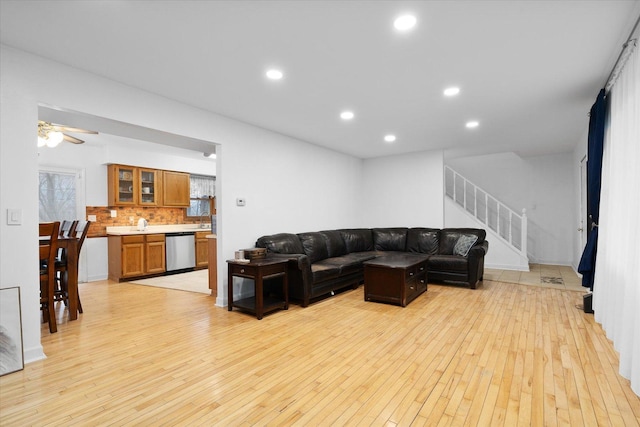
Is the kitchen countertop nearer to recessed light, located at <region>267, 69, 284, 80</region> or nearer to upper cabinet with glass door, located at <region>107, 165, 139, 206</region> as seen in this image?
upper cabinet with glass door, located at <region>107, 165, 139, 206</region>

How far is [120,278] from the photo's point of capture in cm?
585

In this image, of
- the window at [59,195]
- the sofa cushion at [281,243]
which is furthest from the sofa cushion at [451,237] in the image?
the window at [59,195]

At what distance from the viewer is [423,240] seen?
622cm

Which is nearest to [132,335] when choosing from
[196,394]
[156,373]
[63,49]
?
[156,373]

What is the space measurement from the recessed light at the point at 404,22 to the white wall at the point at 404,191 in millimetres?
4720

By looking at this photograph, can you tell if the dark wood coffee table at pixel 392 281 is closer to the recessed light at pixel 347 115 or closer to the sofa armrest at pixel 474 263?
the sofa armrest at pixel 474 263

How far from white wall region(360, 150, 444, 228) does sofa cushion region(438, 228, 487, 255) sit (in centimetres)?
62

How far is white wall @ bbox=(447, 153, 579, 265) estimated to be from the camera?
7.22 m

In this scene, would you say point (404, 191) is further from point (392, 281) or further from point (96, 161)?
point (96, 161)

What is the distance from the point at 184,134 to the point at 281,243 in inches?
78.4

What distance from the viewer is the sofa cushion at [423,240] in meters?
6.08

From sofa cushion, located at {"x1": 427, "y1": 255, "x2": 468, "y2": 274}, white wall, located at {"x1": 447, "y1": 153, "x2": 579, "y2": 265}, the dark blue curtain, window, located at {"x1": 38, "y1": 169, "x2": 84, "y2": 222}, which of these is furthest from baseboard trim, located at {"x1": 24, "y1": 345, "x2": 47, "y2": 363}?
white wall, located at {"x1": 447, "y1": 153, "x2": 579, "y2": 265}

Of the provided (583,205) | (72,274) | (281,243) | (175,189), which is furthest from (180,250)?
(583,205)

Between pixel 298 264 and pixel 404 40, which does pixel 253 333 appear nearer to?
pixel 298 264
